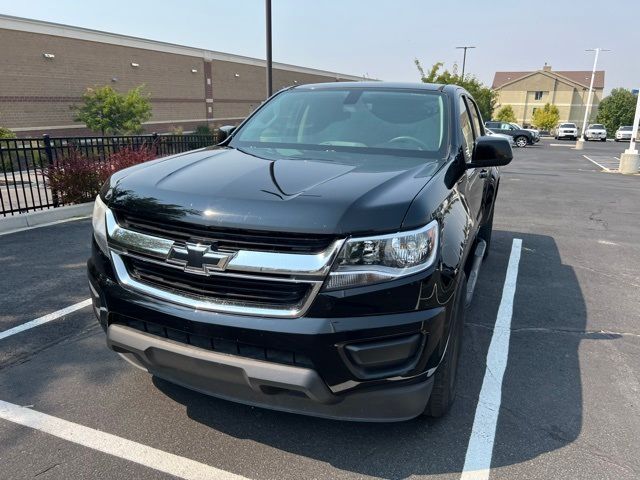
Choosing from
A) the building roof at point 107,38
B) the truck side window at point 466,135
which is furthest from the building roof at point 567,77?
the truck side window at point 466,135

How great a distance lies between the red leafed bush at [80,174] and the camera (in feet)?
26.3

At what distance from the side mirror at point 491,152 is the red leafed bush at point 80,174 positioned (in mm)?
6899

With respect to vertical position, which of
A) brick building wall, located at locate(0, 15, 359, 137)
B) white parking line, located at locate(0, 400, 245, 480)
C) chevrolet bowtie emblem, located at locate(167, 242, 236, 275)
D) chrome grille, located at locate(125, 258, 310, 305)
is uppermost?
brick building wall, located at locate(0, 15, 359, 137)

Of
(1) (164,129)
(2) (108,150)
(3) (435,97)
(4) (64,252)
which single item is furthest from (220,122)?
(3) (435,97)

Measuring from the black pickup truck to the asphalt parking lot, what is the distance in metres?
0.34

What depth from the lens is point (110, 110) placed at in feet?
80.2

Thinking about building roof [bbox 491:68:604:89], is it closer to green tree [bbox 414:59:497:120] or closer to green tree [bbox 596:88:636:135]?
green tree [bbox 596:88:636:135]

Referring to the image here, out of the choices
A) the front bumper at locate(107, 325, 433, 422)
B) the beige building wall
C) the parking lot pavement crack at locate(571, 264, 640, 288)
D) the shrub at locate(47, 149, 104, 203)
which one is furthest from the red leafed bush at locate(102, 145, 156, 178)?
the beige building wall

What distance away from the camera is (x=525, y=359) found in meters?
3.41

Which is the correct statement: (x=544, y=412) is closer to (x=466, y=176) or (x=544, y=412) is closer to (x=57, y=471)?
(x=466, y=176)

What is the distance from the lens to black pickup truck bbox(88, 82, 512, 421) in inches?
77.6

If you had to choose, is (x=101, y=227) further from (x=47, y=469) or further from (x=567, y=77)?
(x=567, y=77)

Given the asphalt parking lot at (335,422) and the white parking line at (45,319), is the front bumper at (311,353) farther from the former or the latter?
the white parking line at (45,319)

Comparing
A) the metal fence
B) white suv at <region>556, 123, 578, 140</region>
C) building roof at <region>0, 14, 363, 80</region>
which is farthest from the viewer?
white suv at <region>556, 123, 578, 140</region>
